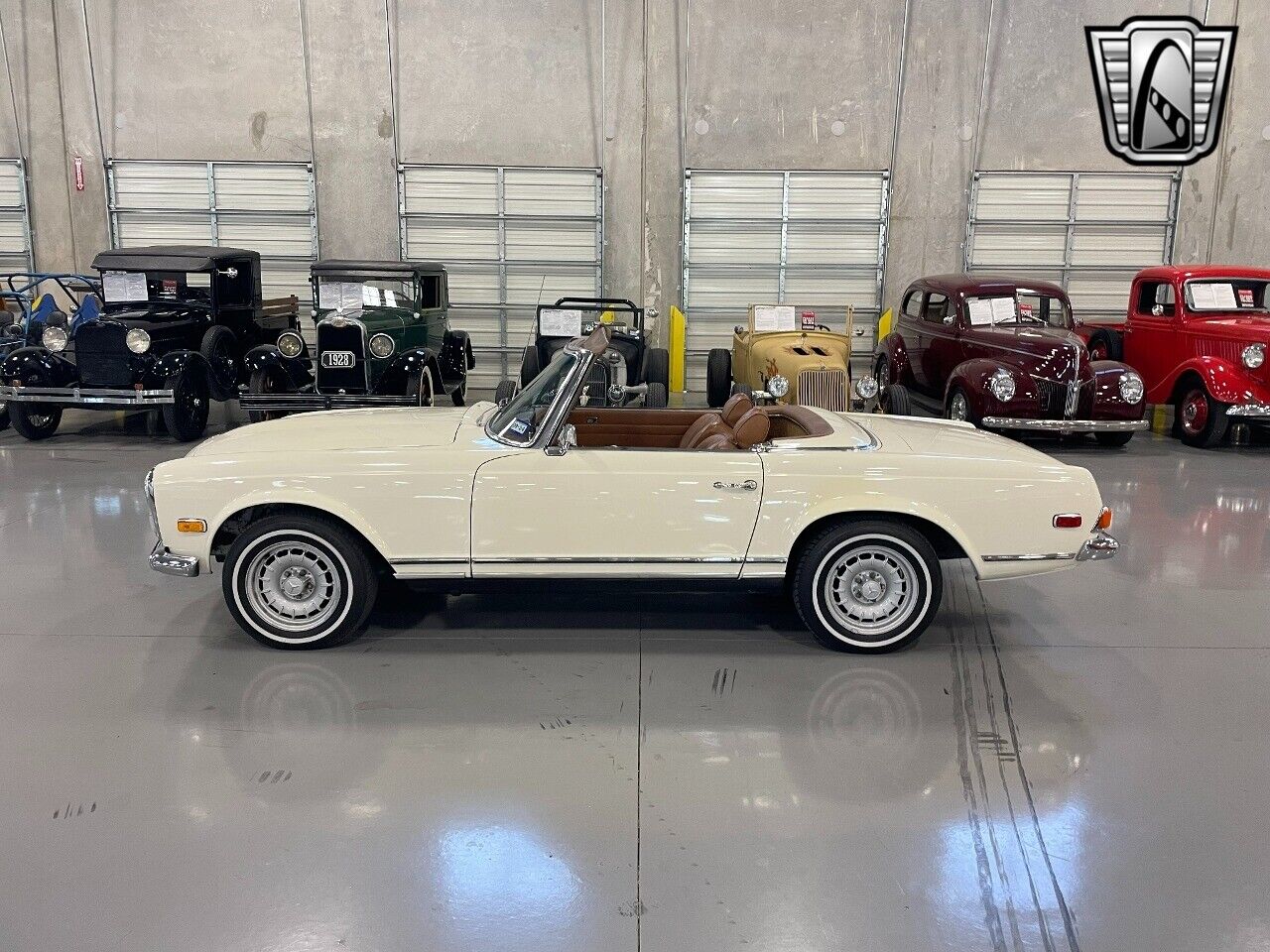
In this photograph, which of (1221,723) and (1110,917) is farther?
(1221,723)

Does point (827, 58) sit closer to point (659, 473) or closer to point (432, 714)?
point (659, 473)

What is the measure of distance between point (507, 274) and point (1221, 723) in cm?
1096

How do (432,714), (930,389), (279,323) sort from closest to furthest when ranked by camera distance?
(432,714), (930,389), (279,323)

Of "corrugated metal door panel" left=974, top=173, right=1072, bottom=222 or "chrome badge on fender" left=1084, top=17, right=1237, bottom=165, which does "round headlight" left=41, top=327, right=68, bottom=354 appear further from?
"chrome badge on fender" left=1084, top=17, right=1237, bottom=165

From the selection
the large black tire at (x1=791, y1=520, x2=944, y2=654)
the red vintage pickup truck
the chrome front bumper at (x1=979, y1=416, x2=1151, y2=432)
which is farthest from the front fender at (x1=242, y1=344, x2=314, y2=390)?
the red vintage pickup truck

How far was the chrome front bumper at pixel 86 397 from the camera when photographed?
353 inches

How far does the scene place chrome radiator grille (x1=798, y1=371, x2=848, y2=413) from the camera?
956 centimetres

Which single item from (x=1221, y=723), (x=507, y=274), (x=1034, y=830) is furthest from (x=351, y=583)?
(x=507, y=274)

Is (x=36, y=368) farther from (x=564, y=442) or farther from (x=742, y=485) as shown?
(x=742, y=485)

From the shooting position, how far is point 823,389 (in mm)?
9570

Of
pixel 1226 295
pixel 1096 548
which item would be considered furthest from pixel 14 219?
pixel 1226 295

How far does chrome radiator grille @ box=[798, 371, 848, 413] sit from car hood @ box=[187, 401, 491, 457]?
202 inches

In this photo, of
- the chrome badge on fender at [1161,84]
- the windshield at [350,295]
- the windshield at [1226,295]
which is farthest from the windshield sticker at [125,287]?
the chrome badge on fender at [1161,84]

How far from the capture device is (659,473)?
4102 mm
